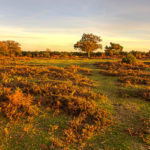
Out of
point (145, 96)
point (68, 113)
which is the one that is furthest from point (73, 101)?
point (145, 96)

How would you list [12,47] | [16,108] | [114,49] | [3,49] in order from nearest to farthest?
[16,108] → [3,49] → [12,47] → [114,49]

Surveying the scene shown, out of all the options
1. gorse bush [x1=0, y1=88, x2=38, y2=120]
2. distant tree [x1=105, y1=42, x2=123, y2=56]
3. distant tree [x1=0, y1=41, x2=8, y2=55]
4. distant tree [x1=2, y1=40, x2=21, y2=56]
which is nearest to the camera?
gorse bush [x1=0, y1=88, x2=38, y2=120]

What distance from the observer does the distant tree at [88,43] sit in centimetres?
5155

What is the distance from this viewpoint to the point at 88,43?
5175 centimetres

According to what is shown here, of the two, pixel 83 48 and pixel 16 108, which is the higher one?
pixel 83 48

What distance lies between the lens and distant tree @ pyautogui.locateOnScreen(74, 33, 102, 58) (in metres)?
51.5

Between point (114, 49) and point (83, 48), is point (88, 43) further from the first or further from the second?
point (114, 49)

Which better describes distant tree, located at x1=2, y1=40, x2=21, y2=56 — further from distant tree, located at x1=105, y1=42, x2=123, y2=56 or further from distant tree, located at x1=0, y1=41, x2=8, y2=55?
distant tree, located at x1=105, y1=42, x2=123, y2=56

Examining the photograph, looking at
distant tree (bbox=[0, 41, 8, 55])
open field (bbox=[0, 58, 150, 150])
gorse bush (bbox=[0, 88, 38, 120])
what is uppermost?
distant tree (bbox=[0, 41, 8, 55])

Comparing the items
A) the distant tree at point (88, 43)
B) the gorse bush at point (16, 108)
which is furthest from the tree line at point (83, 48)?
the gorse bush at point (16, 108)

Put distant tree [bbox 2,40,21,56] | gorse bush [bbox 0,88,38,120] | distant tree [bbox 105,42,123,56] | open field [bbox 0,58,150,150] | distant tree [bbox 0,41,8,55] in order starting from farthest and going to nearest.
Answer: distant tree [bbox 105,42,123,56] < distant tree [bbox 2,40,21,56] < distant tree [bbox 0,41,8,55] < gorse bush [bbox 0,88,38,120] < open field [bbox 0,58,150,150]

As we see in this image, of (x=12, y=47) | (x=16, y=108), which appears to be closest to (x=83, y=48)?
(x=12, y=47)

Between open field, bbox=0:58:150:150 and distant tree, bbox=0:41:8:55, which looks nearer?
open field, bbox=0:58:150:150

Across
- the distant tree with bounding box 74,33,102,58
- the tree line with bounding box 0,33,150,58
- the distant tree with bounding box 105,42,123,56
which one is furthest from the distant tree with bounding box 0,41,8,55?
the distant tree with bounding box 105,42,123,56
